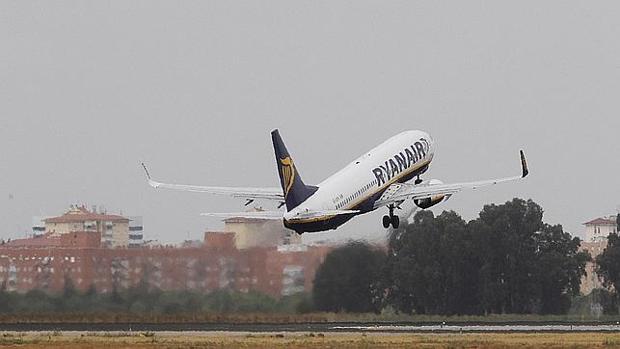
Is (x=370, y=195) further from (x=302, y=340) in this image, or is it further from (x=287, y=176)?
(x=302, y=340)

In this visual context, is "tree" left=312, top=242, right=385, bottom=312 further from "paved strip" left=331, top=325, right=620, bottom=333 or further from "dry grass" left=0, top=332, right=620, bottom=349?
"dry grass" left=0, top=332, right=620, bottom=349

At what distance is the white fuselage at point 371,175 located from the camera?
4491 inches

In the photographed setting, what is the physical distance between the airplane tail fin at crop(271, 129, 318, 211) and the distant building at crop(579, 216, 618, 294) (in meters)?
41.0

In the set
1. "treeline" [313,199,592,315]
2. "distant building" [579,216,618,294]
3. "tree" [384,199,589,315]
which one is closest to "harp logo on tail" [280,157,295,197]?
"treeline" [313,199,592,315]

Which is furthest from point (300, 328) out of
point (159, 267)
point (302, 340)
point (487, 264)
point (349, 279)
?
point (487, 264)

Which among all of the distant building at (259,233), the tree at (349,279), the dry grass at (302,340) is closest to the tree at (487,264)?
the tree at (349,279)

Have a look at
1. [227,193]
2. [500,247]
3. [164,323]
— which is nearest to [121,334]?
[164,323]

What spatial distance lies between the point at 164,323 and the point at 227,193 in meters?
10.5

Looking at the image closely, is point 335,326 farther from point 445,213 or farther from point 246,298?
point 445,213

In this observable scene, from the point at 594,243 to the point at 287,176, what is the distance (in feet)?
193

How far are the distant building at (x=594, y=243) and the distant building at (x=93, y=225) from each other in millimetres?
38713

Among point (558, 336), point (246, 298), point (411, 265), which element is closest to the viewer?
point (558, 336)

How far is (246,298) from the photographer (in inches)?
4683

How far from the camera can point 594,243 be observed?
165500 mm
